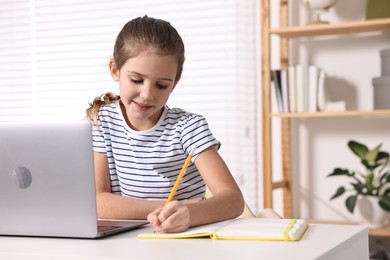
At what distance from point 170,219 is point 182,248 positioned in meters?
0.14

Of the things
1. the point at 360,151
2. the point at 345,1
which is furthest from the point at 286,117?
the point at 345,1

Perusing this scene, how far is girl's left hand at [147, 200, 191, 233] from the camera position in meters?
1.22

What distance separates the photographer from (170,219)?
4.01 feet

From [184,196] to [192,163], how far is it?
9cm

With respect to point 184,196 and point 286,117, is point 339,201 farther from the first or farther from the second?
point 184,196

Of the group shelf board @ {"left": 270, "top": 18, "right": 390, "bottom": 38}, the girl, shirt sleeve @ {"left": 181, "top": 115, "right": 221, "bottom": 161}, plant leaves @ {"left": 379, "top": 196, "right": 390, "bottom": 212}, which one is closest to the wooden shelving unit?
shelf board @ {"left": 270, "top": 18, "right": 390, "bottom": 38}

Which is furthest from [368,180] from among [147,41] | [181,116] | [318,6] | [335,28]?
[147,41]

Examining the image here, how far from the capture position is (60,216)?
121 cm

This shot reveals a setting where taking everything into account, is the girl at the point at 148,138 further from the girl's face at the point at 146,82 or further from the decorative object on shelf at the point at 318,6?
the decorative object on shelf at the point at 318,6

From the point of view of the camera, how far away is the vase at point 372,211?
9.48ft

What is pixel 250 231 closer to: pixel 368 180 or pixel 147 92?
pixel 147 92

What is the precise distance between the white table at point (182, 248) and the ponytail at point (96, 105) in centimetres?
60

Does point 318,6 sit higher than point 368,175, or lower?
higher

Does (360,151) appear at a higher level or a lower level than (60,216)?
lower
